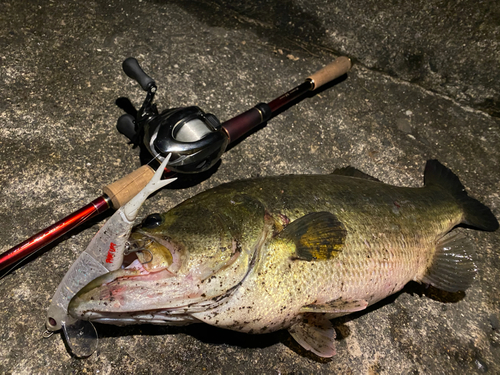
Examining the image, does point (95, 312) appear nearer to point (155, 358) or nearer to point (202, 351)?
point (155, 358)

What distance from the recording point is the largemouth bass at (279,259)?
5.70 ft

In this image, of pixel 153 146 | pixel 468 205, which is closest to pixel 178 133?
pixel 153 146

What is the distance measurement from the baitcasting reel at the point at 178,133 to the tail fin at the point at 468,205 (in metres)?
2.04

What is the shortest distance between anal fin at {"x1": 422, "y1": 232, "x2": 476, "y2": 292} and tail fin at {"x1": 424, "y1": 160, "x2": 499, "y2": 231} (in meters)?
0.37

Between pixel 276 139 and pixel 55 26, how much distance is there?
7.71 feet

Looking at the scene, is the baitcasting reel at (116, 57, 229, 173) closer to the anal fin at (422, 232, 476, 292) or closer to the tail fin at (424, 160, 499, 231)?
the anal fin at (422, 232, 476, 292)

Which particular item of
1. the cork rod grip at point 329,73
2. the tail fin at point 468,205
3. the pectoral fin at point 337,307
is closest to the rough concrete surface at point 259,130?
the tail fin at point 468,205

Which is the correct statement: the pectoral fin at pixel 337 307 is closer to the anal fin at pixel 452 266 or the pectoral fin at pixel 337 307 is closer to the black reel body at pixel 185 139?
the anal fin at pixel 452 266

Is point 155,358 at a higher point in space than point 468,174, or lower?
higher

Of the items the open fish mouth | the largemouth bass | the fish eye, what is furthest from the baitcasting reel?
the open fish mouth

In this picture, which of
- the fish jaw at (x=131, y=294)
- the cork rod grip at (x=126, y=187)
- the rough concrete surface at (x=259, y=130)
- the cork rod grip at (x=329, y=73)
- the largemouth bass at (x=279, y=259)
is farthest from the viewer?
the cork rod grip at (x=329, y=73)

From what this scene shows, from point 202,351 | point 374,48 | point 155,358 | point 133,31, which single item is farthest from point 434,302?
point 133,31

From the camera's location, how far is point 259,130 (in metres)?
3.35

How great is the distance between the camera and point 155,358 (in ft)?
7.29
